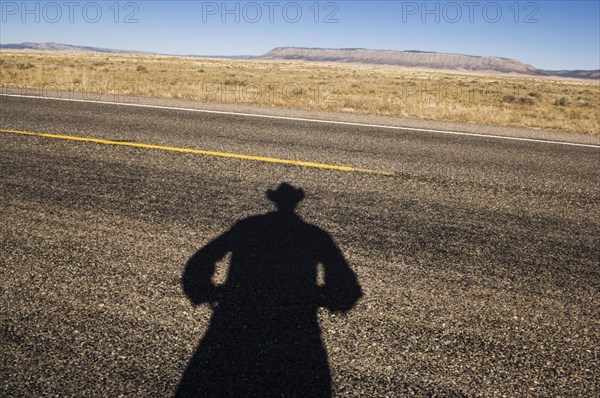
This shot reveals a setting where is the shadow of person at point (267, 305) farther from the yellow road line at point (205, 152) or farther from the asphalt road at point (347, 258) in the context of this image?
the yellow road line at point (205, 152)

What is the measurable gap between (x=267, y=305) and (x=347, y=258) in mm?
843

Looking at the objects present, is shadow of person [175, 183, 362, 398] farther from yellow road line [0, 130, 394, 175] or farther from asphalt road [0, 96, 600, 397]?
yellow road line [0, 130, 394, 175]

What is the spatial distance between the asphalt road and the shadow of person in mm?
92

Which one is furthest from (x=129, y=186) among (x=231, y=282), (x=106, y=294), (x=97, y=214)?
(x=231, y=282)

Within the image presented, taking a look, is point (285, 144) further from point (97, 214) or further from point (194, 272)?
point (194, 272)

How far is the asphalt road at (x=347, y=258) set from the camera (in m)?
1.94

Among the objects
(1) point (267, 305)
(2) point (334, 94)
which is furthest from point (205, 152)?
(2) point (334, 94)

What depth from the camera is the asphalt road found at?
194 cm

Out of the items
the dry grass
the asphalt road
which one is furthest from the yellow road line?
the dry grass

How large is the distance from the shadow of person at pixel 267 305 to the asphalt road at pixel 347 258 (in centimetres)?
9

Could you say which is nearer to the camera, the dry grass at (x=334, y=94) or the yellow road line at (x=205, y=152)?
the yellow road line at (x=205, y=152)

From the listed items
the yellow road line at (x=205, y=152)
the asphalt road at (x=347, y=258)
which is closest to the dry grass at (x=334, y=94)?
the yellow road line at (x=205, y=152)

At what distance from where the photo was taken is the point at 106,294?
7.84ft

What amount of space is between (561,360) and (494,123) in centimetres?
939
